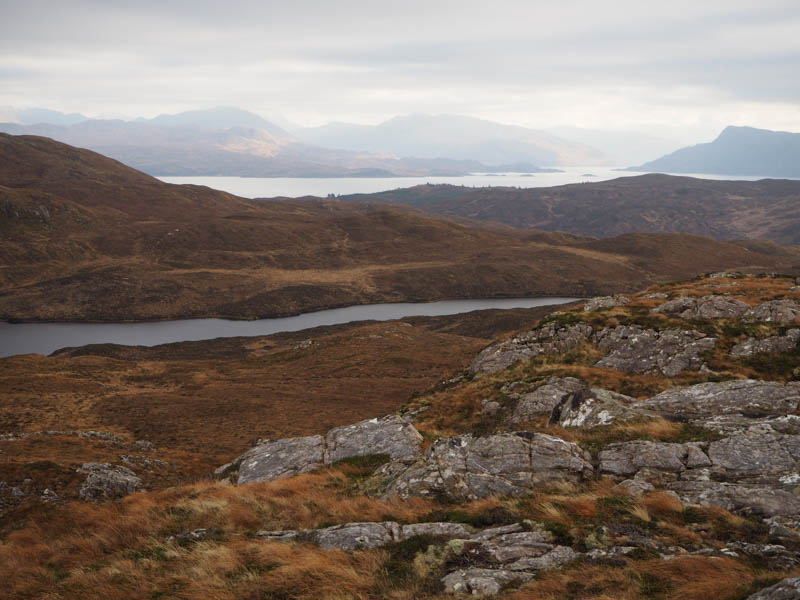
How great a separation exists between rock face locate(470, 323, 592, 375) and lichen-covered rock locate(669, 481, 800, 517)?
20.4m

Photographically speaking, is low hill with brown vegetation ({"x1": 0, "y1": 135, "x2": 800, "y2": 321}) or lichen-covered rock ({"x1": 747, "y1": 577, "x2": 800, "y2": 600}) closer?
lichen-covered rock ({"x1": 747, "y1": 577, "x2": 800, "y2": 600})

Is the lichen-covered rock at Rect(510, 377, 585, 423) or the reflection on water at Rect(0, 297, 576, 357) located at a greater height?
the lichen-covered rock at Rect(510, 377, 585, 423)

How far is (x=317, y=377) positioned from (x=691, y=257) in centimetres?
16504

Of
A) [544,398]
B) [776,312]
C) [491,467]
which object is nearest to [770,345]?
[776,312]

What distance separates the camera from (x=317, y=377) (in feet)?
190

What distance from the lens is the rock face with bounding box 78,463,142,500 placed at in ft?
69.7

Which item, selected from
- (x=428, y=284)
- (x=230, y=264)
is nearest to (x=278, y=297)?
(x=230, y=264)

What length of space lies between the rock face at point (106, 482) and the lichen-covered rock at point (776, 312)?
34.7 meters

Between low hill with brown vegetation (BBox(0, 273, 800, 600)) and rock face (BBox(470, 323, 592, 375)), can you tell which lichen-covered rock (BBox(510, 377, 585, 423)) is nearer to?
low hill with brown vegetation (BBox(0, 273, 800, 600))

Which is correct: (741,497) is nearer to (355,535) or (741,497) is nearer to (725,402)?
(725,402)

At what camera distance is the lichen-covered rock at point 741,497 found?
33.6 ft

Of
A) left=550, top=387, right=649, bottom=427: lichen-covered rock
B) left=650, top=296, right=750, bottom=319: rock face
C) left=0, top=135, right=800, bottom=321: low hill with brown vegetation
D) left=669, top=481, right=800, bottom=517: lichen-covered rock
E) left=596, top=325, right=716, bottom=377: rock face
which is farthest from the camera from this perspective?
left=0, top=135, right=800, bottom=321: low hill with brown vegetation

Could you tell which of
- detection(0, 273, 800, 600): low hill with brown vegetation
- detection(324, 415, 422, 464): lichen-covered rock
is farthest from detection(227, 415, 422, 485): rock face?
detection(0, 273, 800, 600): low hill with brown vegetation

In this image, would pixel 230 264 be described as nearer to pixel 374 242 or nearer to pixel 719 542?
pixel 374 242
